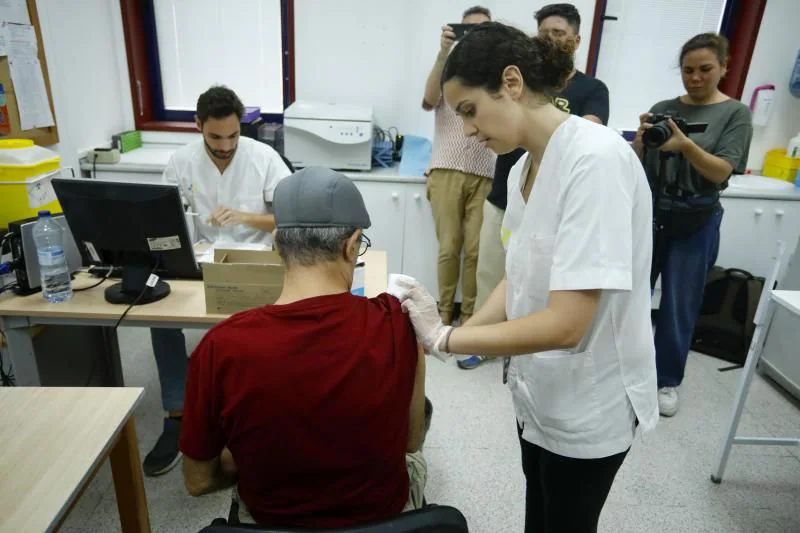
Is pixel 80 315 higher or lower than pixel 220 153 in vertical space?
lower

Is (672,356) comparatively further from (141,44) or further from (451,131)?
(141,44)

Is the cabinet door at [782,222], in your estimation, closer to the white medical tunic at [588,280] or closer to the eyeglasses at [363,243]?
the white medical tunic at [588,280]

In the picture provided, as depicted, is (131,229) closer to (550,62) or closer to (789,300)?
(550,62)

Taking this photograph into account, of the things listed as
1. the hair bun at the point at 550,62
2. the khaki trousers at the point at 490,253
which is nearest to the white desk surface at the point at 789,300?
the khaki trousers at the point at 490,253

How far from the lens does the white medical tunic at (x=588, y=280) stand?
2.61 ft

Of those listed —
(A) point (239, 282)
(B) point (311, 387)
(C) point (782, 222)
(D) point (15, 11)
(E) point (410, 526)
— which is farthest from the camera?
(C) point (782, 222)

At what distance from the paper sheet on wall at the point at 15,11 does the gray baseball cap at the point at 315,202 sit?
2.14 meters

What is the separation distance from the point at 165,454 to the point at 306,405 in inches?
55.0

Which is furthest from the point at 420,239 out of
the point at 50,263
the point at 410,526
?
the point at 410,526

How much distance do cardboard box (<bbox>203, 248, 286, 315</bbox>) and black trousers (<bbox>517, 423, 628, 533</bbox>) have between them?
0.80 m

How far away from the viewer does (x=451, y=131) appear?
266 centimetres

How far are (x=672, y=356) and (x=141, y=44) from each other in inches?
141

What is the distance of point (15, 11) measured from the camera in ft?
7.37

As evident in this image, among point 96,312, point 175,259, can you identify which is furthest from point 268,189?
point 96,312
